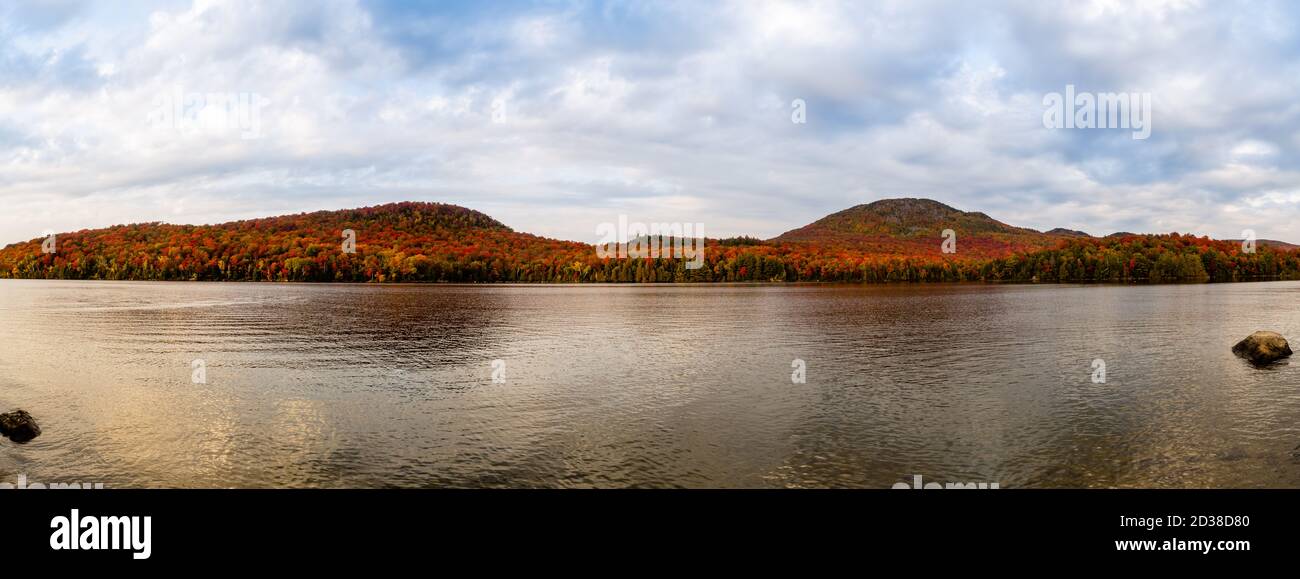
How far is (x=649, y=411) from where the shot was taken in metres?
27.0

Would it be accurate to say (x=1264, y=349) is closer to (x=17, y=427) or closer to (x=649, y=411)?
(x=649, y=411)

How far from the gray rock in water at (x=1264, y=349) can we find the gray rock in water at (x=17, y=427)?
197 feet

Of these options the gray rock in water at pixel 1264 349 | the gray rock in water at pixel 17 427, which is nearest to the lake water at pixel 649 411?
the gray rock in water at pixel 17 427

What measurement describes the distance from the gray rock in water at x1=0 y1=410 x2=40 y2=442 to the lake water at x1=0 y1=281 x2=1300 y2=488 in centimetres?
62

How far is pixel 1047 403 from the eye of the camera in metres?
28.4

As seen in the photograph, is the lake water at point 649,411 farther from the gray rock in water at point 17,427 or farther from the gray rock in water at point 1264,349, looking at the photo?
the gray rock in water at point 1264,349

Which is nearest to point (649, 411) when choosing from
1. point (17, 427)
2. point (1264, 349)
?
point (17, 427)

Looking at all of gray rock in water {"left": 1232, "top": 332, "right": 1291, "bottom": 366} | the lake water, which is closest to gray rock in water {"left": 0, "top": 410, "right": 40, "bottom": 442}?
the lake water

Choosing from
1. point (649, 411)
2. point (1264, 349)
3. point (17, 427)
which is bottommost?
point (649, 411)

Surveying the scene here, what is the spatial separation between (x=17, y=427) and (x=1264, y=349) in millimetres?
62213

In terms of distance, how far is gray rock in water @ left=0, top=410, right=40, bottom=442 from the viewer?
22.1 metres
